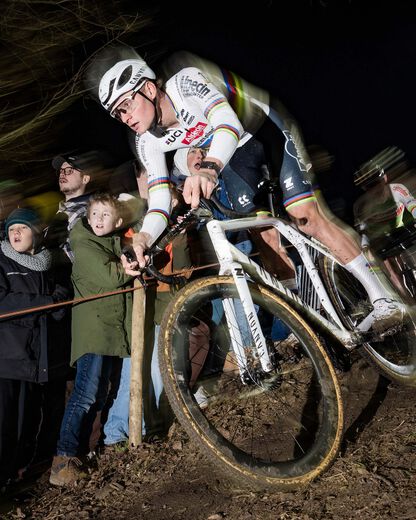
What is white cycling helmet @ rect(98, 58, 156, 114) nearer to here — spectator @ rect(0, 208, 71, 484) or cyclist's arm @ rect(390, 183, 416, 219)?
spectator @ rect(0, 208, 71, 484)

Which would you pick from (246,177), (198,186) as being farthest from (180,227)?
(246,177)

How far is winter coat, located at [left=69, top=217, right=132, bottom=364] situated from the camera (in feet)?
10.9

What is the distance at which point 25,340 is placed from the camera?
3.24 m

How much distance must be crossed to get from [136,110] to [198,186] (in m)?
0.93

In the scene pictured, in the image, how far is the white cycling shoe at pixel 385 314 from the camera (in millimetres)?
2977

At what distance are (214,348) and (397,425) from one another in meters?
1.31

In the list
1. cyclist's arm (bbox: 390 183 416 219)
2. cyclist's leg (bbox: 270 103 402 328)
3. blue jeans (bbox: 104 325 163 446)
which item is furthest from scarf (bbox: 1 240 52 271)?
cyclist's arm (bbox: 390 183 416 219)

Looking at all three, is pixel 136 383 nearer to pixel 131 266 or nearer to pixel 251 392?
pixel 251 392

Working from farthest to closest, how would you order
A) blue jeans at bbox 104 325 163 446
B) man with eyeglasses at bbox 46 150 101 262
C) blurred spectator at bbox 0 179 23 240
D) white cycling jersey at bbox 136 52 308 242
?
man with eyeglasses at bbox 46 150 101 262 → blurred spectator at bbox 0 179 23 240 → blue jeans at bbox 104 325 163 446 → white cycling jersey at bbox 136 52 308 242

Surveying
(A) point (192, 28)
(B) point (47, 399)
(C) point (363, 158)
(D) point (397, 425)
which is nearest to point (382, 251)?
(D) point (397, 425)

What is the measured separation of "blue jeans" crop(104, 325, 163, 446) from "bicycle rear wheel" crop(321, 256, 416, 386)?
1.32 m

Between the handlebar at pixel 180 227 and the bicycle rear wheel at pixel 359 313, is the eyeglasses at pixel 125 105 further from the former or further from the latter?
the bicycle rear wheel at pixel 359 313

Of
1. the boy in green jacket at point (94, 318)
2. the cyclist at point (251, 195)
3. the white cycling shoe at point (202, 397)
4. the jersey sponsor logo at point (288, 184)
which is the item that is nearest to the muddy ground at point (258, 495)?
the white cycling shoe at point (202, 397)

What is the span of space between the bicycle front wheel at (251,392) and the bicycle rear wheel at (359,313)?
1.51 ft
